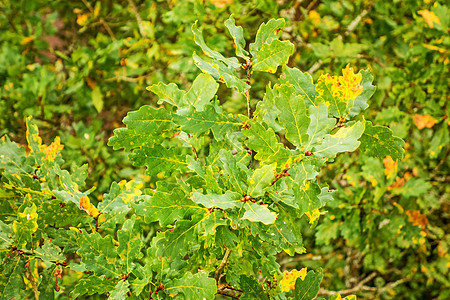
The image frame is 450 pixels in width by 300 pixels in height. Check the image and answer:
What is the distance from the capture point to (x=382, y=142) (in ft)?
2.84

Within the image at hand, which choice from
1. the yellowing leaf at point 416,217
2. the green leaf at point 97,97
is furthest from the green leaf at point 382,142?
the green leaf at point 97,97

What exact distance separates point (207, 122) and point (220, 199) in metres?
0.19

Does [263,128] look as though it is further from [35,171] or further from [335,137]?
[35,171]

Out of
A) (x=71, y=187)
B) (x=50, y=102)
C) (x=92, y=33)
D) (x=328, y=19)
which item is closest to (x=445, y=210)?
(x=328, y=19)

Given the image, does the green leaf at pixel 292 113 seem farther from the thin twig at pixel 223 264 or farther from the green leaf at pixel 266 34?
the thin twig at pixel 223 264

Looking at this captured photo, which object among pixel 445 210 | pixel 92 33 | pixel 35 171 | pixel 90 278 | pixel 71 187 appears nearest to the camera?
pixel 90 278

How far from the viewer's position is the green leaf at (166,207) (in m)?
0.79

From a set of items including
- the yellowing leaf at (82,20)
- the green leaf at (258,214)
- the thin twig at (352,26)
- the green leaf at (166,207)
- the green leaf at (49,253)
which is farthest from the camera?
the yellowing leaf at (82,20)

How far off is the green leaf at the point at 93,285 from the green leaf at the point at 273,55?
0.62 m

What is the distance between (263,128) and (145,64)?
179 centimetres

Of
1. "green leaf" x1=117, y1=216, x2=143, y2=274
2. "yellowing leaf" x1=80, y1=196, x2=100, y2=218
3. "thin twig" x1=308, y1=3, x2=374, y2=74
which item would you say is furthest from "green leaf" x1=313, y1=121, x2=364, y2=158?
"thin twig" x1=308, y1=3, x2=374, y2=74

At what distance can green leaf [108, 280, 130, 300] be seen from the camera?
2.71 feet

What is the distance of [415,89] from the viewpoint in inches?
78.4

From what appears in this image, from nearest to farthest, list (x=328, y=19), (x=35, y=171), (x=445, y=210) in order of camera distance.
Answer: (x=35, y=171) < (x=328, y=19) < (x=445, y=210)
